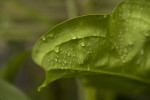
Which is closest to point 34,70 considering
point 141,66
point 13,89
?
point 13,89

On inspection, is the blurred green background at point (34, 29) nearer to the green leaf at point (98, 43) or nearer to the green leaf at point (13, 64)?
the green leaf at point (13, 64)

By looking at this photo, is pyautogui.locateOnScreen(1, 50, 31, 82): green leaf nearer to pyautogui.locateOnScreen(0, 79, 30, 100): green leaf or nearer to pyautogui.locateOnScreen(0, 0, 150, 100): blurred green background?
pyautogui.locateOnScreen(0, 79, 30, 100): green leaf

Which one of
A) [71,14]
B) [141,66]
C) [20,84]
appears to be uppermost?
[71,14]

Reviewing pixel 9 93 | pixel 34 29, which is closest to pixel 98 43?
pixel 9 93

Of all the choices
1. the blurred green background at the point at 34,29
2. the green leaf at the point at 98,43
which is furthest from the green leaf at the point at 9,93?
the blurred green background at the point at 34,29

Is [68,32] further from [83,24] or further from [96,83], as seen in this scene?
[96,83]

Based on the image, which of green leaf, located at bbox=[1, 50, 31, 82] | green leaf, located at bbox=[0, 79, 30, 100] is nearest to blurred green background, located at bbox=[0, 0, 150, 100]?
green leaf, located at bbox=[1, 50, 31, 82]
